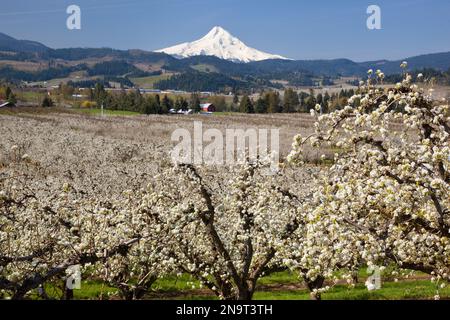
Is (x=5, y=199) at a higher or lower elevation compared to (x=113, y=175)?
higher

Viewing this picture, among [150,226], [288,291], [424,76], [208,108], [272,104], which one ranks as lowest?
[288,291]

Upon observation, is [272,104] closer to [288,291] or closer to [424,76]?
[288,291]

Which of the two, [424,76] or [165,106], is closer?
[424,76]

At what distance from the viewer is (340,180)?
8320mm

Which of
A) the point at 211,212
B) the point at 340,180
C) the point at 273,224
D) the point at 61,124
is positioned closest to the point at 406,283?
the point at 273,224

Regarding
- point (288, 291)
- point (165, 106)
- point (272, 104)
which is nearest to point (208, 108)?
point (165, 106)

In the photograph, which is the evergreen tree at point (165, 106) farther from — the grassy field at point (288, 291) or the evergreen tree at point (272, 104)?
the grassy field at point (288, 291)

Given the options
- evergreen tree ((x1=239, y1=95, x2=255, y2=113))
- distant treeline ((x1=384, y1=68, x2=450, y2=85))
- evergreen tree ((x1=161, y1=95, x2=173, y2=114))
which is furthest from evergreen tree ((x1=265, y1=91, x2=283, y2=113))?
distant treeline ((x1=384, y1=68, x2=450, y2=85))

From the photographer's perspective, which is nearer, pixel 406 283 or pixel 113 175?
pixel 406 283

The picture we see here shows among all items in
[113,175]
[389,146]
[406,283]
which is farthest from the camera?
[113,175]

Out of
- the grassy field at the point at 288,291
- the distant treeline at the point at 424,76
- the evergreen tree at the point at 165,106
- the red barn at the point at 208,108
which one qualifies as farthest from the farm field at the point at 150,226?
the red barn at the point at 208,108

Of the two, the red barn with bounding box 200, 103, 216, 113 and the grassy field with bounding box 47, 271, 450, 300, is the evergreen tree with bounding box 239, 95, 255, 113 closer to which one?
the red barn with bounding box 200, 103, 216, 113
